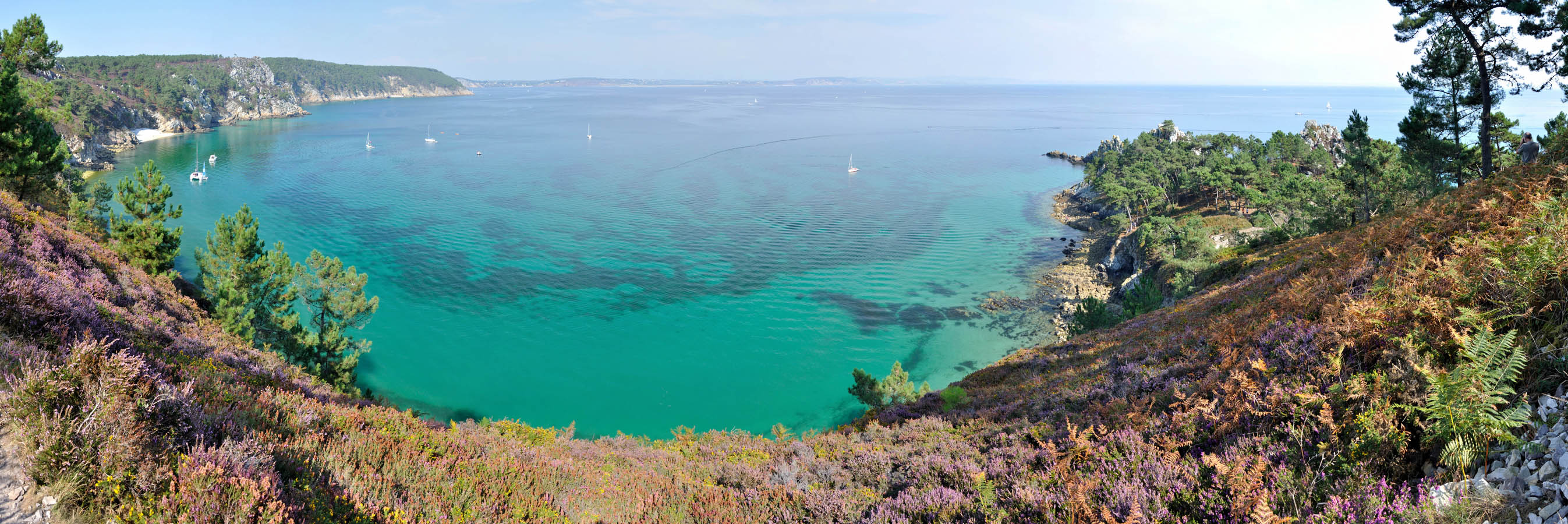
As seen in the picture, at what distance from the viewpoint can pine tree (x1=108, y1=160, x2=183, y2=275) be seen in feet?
82.2

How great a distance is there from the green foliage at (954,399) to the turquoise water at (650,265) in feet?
52.0

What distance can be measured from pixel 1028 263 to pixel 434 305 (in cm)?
4718

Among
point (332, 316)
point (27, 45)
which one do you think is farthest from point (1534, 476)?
point (27, 45)

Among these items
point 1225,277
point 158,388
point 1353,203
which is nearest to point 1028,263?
point 1353,203

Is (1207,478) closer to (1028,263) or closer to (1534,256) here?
(1534,256)

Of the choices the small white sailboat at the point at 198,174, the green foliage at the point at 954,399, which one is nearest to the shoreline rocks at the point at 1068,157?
the green foliage at the point at 954,399

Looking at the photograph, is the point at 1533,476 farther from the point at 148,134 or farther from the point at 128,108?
the point at 128,108

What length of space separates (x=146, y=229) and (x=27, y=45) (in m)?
12.9

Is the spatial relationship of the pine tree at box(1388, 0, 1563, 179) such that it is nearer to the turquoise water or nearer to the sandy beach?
the turquoise water

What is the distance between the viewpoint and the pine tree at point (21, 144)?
24.3 meters

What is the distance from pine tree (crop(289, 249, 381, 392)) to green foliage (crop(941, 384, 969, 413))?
23668 millimetres

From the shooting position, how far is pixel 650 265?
51969 millimetres

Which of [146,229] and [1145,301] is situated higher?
[146,229]

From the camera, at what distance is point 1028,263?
2174 inches
